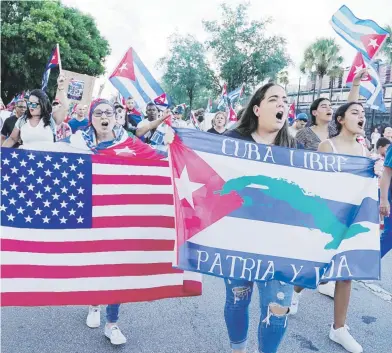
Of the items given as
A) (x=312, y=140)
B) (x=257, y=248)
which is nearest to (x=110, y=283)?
(x=257, y=248)

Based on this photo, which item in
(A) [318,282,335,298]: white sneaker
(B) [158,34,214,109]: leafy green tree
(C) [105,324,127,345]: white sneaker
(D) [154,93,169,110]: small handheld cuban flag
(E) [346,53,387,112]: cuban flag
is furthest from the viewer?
(B) [158,34,214,109]: leafy green tree

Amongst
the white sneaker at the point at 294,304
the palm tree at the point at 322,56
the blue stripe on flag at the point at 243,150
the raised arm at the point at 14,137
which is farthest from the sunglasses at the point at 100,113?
the palm tree at the point at 322,56

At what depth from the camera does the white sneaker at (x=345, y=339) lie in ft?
10.7

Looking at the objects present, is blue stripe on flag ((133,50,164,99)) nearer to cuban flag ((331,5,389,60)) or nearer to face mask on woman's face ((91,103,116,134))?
cuban flag ((331,5,389,60))

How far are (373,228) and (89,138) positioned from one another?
2.27 meters

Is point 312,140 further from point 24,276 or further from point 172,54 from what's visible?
point 172,54

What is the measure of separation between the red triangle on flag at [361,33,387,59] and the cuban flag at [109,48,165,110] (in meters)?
2.91

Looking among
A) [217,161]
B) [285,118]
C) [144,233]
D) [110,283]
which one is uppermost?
[285,118]

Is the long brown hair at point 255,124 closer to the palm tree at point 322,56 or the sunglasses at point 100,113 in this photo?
the sunglasses at point 100,113

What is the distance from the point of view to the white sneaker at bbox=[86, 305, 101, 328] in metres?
3.51

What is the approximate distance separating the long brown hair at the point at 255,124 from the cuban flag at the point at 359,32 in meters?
3.46

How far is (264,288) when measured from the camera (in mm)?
2652

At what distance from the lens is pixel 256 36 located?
4494 cm

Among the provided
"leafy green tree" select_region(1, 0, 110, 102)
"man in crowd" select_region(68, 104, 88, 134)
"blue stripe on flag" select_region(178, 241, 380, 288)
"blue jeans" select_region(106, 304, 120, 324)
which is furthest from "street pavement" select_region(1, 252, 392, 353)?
"leafy green tree" select_region(1, 0, 110, 102)
